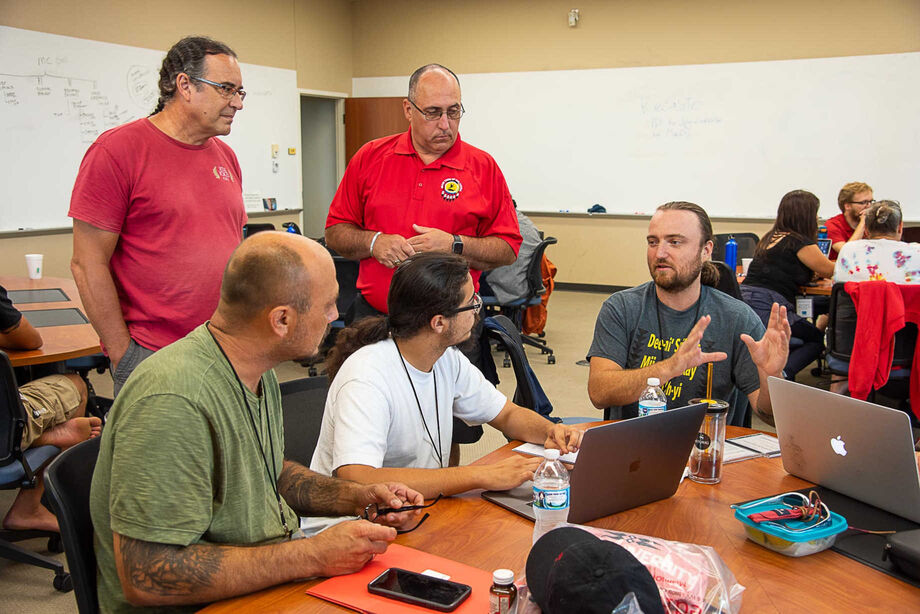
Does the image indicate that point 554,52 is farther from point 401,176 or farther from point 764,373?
point 764,373

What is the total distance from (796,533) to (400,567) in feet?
2.51

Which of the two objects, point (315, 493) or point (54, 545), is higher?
point (315, 493)

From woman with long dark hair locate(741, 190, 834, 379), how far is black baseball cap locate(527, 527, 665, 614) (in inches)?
155

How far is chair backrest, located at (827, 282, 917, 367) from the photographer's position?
Answer: 3828 mm

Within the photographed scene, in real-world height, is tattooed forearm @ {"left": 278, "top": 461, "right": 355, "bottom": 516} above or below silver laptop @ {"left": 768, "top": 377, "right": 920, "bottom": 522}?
below

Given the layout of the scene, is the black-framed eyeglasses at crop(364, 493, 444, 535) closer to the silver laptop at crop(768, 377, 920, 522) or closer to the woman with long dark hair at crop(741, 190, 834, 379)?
the silver laptop at crop(768, 377, 920, 522)

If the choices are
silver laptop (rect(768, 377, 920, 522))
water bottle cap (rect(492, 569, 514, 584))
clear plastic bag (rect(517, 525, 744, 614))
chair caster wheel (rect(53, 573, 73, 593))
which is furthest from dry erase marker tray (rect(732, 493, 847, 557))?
chair caster wheel (rect(53, 573, 73, 593))

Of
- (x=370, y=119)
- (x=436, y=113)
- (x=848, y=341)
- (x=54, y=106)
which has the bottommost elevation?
(x=848, y=341)

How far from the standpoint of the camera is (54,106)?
5.58 m

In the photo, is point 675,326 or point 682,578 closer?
point 682,578

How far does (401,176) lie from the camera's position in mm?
2740

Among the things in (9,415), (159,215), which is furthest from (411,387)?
(9,415)

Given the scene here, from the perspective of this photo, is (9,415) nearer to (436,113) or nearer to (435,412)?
(435,412)

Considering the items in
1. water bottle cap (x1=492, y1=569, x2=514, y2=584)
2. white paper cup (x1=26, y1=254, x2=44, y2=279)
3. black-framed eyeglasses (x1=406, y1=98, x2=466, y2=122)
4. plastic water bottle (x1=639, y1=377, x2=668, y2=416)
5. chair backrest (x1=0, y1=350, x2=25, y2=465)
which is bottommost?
chair backrest (x1=0, y1=350, x2=25, y2=465)
